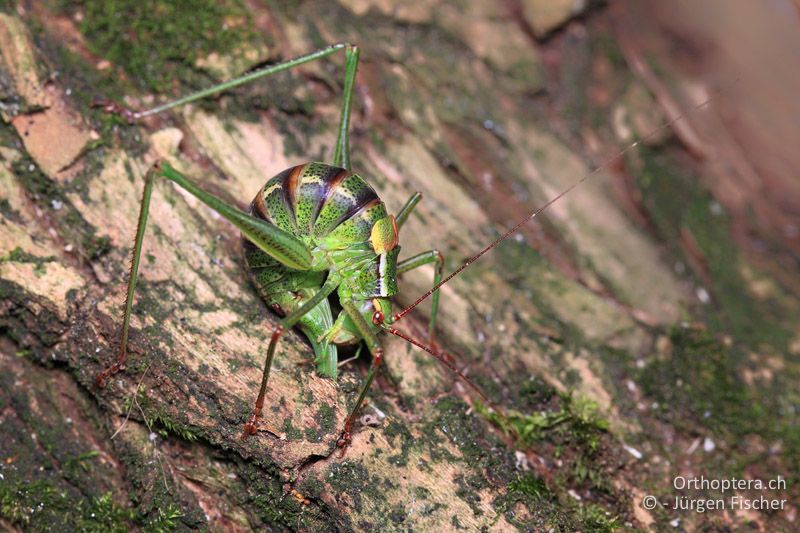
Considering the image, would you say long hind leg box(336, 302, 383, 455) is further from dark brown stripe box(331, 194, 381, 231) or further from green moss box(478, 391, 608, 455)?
green moss box(478, 391, 608, 455)

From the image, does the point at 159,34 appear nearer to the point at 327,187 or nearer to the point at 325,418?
the point at 327,187

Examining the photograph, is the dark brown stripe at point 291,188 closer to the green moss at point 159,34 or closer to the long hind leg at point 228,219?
the long hind leg at point 228,219

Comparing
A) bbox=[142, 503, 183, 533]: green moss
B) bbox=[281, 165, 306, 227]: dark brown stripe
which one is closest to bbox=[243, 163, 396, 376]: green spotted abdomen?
bbox=[281, 165, 306, 227]: dark brown stripe

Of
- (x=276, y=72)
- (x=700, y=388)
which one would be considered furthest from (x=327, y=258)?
(x=700, y=388)

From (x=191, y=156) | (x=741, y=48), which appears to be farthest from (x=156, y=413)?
(x=741, y=48)

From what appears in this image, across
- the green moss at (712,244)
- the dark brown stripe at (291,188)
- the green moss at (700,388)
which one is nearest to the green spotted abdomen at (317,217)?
the dark brown stripe at (291,188)

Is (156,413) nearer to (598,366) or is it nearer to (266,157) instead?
(266,157)
